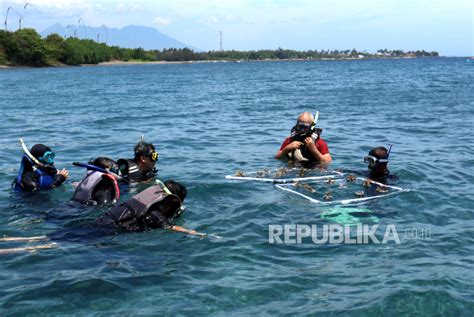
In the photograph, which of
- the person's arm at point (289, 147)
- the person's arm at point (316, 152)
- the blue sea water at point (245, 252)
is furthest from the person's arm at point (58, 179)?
the person's arm at point (316, 152)

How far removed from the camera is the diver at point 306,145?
39.3 ft

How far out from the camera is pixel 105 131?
20844 millimetres

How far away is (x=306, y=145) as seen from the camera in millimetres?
12172

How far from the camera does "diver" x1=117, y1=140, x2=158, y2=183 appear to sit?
9.98 m

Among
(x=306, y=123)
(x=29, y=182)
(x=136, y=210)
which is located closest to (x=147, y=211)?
(x=136, y=210)

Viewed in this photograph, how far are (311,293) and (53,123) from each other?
19.7m

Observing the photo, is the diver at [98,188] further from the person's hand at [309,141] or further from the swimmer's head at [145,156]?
the person's hand at [309,141]

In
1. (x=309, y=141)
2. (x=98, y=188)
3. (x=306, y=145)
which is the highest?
(x=309, y=141)

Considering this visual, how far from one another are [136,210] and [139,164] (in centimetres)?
261

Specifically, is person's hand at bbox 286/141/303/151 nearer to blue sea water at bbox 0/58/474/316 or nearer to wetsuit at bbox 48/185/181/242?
blue sea water at bbox 0/58/474/316

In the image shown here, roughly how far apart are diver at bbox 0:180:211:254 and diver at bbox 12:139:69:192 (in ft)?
6.85

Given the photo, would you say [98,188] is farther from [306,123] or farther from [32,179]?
[306,123]

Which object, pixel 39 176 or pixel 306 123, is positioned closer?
pixel 39 176

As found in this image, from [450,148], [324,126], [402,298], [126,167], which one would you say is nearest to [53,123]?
[324,126]
